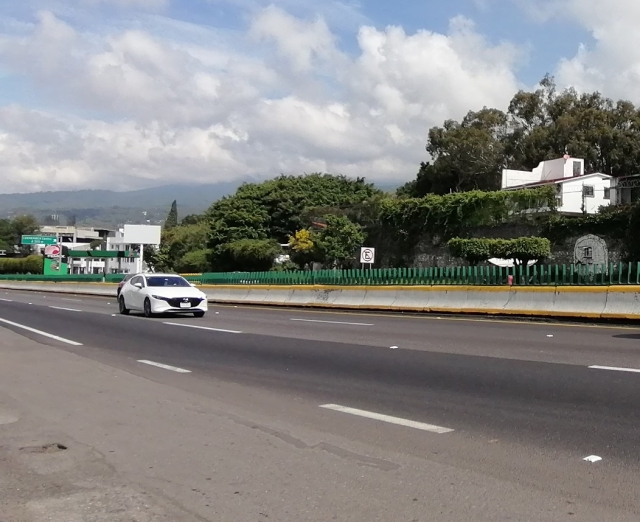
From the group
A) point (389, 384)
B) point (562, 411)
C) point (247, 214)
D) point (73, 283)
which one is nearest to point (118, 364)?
point (389, 384)

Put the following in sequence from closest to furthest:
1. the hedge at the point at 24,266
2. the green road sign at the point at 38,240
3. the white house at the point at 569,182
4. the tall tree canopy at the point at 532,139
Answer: the white house at the point at 569,182
the tall tree canopy at the point at 532,139
the green road sign at the point at 38,240
the hedge at the point at 24,266

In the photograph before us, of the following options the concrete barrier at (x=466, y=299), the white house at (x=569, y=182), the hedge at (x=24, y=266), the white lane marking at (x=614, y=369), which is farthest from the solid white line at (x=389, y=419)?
the hedge at (x=24, y=266)

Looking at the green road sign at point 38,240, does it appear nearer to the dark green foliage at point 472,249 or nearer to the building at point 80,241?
the building at point 80,241

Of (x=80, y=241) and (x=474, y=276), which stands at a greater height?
(x=80, y=241)

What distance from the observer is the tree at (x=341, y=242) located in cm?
5181

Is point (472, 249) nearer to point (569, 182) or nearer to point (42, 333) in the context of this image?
point (569, 182)

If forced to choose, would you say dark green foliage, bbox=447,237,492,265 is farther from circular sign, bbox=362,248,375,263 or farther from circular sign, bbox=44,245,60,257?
circular sign, bbox=44,245,60,257

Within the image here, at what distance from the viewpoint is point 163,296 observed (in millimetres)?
22547

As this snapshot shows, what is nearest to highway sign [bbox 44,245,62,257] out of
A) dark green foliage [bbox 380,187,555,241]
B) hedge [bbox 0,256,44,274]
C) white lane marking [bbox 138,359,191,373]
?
hedge [bbox 0,256,44,274]

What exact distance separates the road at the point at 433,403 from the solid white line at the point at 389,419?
2cm

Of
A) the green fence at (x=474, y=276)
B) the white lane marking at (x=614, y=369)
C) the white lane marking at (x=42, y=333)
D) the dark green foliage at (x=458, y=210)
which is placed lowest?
the white lane marking at (x=42, y=333)

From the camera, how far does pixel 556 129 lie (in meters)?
63.3

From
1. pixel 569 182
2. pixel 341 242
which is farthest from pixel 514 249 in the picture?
pixel 569 182

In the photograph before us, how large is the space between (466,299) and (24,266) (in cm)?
8960
